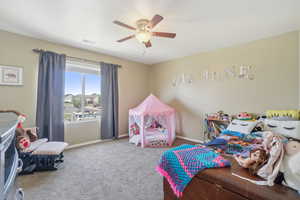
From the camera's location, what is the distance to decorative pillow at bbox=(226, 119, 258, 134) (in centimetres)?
266

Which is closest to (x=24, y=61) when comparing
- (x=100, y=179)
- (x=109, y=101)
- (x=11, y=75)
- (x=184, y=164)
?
(x=11, y=75)

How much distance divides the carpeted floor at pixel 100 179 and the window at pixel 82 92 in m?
1.11

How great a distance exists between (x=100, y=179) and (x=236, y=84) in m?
3.50

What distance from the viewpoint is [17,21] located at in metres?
2.36

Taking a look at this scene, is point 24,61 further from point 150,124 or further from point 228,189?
point 228,189

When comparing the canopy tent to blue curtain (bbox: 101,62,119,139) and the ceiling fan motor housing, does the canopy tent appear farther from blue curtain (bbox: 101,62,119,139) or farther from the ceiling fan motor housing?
the ceiling fan motor housing

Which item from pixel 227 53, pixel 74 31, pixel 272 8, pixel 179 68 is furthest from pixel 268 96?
pixel 74 31

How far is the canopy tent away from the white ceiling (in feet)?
5.52

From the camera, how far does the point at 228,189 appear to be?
1.05 meters

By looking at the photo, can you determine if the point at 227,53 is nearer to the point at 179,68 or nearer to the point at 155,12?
the point at 179,68

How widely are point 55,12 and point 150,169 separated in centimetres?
295

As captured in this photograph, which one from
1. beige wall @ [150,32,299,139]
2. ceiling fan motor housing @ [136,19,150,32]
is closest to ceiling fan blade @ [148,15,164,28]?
ceiling fan motor housing @ [136,19,150,32]

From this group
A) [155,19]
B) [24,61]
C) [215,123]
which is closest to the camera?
[155,19]

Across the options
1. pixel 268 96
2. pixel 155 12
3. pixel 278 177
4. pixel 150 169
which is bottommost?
pixel 150 169
